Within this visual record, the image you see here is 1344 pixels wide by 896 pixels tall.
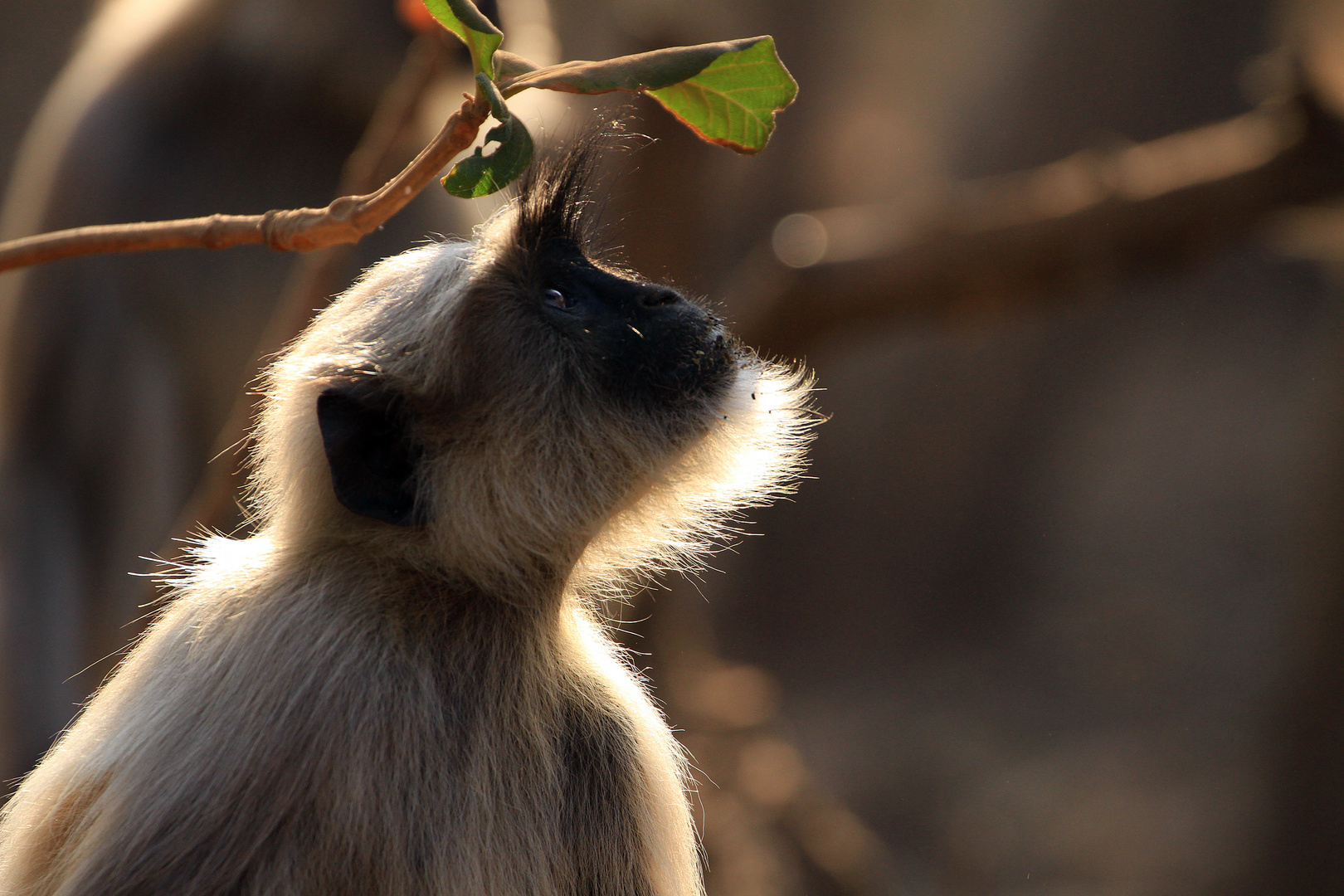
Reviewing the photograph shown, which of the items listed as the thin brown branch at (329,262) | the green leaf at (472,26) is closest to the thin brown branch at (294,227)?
the green leaf at (472,26)

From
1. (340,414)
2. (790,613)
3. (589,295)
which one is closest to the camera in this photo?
(340,414)

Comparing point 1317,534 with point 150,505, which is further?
point 1317,534

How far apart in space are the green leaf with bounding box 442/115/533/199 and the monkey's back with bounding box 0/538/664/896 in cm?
63

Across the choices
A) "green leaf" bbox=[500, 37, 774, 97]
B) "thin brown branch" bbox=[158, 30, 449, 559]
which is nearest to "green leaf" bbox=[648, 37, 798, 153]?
"green leaf" bbox=[500, 37, 774, 97]

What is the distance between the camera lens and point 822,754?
6531 mm

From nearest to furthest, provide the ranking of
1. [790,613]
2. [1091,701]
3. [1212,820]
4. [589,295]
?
[589,295] < [1212,820] < [1091,701] < [790,613]

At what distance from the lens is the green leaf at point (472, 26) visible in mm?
892

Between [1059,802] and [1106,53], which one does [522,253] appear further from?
[1106,53]

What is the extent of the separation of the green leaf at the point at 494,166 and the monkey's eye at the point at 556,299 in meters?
0.64

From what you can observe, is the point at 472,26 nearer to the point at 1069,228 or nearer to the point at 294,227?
the point at 294,227

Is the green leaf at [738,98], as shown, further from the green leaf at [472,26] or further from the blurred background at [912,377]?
the blurred background at [912,377]

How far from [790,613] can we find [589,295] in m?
6.17

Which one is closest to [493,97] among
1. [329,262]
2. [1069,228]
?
[329,262]

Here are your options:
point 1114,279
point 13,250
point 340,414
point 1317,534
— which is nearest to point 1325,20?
point 1114,279
